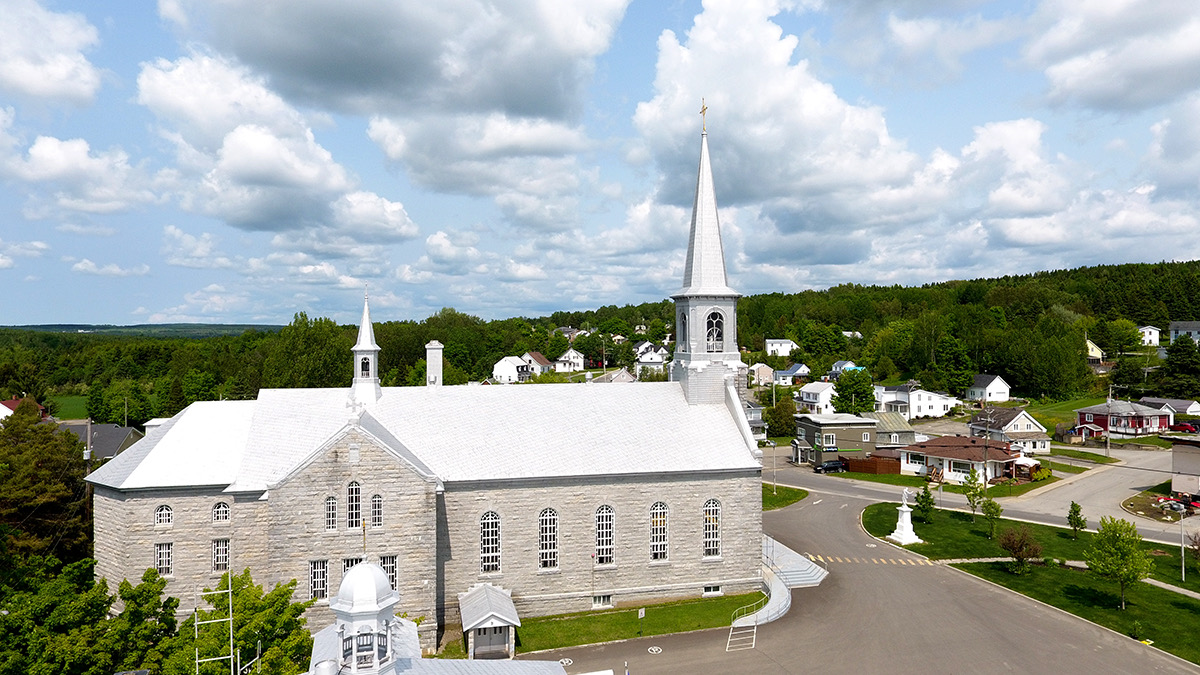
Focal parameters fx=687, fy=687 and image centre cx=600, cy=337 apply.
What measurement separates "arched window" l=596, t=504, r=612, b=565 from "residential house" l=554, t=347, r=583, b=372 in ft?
460

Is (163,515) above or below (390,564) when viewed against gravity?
above

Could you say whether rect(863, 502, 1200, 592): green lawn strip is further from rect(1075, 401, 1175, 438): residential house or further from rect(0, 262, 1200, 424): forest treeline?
rect(0, 262, 1200, 424): forest treeline

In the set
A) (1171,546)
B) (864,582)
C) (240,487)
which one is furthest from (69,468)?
(1171,546)

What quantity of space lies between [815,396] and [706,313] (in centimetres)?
7209

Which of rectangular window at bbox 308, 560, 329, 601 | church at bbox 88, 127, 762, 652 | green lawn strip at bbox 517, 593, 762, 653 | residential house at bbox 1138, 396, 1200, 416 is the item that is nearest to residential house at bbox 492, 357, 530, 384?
residential house at bbox 1138, 396, 1200, 416

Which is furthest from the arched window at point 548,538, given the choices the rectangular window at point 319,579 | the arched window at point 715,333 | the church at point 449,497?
the arched window at point 715,333

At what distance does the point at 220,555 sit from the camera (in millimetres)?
33188

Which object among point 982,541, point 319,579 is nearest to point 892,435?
point 982,541

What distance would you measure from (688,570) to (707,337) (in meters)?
13.3

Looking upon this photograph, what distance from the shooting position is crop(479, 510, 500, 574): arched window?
3403 cm

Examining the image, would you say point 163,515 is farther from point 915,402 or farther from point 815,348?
point 815,348

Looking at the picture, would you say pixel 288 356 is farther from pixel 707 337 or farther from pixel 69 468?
pixel 707 337

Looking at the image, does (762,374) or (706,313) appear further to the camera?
(762,374)

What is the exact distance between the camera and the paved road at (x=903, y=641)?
2881 cm
